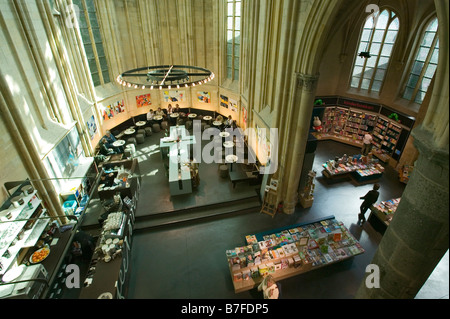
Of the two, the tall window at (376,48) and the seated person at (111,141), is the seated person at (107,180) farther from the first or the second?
the tall window at (376,48)

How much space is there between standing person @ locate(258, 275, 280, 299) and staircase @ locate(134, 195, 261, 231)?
12.7 ft

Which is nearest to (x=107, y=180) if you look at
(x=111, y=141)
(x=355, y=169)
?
(x=111, y=141)

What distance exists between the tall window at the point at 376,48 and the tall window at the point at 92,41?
52.6 feet

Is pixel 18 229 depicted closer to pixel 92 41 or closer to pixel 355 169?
pixel 92 41

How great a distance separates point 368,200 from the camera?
9.62 m

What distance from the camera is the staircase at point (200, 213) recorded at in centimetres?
1005

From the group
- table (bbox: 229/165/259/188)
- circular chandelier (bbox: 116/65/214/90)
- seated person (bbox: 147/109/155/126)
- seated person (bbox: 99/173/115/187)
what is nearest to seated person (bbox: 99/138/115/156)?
seated person (bbox: 99/173/115/187)

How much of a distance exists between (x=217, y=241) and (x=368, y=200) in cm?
634

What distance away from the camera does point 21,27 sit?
27.7 feet

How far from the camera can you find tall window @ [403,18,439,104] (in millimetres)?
11617

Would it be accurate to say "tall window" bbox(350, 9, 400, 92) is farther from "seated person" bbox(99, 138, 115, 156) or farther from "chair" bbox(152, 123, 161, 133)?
"seated person" bbox(99, 138, 115, 156)

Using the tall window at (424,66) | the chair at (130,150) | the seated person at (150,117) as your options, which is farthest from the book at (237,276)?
the seated person at (150,117)

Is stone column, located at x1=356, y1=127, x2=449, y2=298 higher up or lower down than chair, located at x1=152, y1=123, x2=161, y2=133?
higher up

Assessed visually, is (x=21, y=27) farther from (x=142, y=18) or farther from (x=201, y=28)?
(x=201, y=28)
